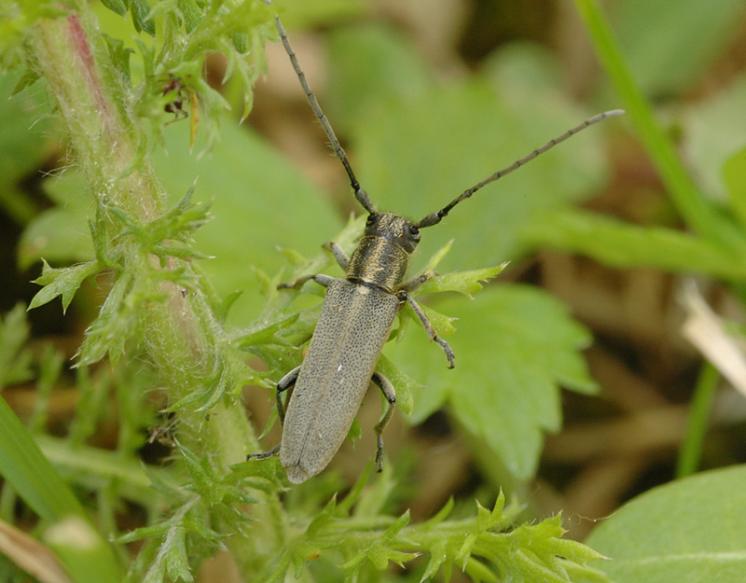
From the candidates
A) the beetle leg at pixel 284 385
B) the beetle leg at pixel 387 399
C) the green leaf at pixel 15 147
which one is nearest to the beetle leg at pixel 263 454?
the beetle leg at pixel 284 385

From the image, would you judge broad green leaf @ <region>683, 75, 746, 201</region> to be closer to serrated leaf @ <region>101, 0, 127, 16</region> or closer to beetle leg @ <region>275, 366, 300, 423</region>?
beetle leg @ <region>275, 366, 300, 423</region>

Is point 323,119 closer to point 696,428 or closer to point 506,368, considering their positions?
point 506,368

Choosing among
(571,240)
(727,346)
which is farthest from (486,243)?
(727,346)

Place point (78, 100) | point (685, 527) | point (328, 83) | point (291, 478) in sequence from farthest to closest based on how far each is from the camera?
point (328, 83), point (685, 527), point (291, 478), point (78, 100)

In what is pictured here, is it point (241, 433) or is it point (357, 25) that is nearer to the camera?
point (241, 433)

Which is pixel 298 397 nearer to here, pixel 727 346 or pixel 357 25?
pixel 727 346

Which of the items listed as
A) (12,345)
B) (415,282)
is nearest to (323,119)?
(415,282)

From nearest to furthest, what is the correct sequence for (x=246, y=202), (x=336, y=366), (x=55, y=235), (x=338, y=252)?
(x=336, y=366), (x=338, y=252), (x=55, y=235), (x=246, y=202)

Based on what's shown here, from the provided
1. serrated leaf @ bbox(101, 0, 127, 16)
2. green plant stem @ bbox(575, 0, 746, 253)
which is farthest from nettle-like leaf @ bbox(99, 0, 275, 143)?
green plant stem @ bbox(575, 0, 746, 253)
